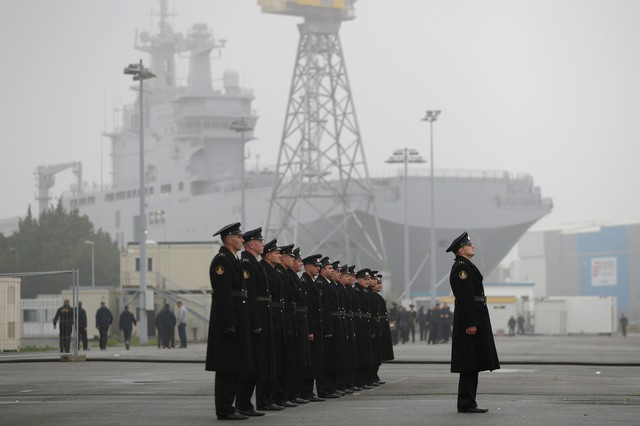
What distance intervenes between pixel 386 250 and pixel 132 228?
3147 cm

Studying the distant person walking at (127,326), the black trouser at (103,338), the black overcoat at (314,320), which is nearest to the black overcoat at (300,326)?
the black overcoat at (314,320)

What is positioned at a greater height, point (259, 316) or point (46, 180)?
point (46, 180)

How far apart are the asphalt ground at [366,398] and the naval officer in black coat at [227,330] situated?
1.04ft

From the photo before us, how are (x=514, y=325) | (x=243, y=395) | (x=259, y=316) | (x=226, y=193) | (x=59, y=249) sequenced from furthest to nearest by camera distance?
(x=226, y=193)
(x=59, y=249)
(x=514, y=325)
(x=259, y=316)
(x=243, y=395)

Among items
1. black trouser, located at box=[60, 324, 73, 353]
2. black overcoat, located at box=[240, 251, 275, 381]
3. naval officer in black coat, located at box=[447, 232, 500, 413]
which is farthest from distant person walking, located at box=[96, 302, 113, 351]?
naval officer in black coat, located at box=[447, 232, 500, 413]

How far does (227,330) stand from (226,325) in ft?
0.21

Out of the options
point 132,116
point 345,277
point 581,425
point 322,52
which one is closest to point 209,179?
point 132,116

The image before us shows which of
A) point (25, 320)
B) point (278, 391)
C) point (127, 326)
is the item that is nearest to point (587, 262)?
point (127, 326)

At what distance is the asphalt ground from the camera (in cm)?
1239

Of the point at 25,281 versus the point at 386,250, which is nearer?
the point at 25,281

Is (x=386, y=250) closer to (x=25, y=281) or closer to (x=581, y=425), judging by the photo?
(x=25, y=281)

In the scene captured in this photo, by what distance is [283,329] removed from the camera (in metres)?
14.4

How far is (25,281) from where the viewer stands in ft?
283

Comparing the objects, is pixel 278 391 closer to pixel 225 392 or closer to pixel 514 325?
pixel 225 392
